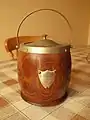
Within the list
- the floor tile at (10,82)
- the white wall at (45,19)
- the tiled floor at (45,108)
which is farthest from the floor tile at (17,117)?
the white wall at (45,19)

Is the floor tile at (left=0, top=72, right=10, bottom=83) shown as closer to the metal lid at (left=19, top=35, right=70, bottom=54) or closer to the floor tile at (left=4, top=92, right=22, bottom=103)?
the floor tile at (left=4, top=92, right=22, bottom=103)

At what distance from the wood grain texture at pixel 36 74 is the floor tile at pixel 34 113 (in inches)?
0.9

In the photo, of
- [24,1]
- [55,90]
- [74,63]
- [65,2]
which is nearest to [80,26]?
[65,2]

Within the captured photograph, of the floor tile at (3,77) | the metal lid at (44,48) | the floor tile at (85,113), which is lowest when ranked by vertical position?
the floor tile at (85,113)

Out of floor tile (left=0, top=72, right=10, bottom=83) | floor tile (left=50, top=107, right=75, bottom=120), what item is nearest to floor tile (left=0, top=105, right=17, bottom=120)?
floor tile (left=50, top=107, right=75, bottom=120)

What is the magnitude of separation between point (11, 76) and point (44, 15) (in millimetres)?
1738

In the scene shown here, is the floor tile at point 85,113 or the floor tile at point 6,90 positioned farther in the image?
the floor tile at point 6,90

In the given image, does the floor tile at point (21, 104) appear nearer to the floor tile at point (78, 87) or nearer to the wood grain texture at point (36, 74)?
the wood grain texture at point (36, 74)

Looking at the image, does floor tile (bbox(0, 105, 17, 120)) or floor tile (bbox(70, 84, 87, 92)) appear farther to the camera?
floor tile (bbox(70, 84, 87, 92))

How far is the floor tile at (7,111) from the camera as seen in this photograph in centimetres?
39

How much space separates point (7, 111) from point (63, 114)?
17cm

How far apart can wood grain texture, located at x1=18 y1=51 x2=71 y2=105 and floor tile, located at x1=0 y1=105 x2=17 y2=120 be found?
0.21 ft

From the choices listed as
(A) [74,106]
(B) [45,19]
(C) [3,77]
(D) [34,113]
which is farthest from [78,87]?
(B) [45,19]

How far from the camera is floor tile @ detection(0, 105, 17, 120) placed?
39 cm
